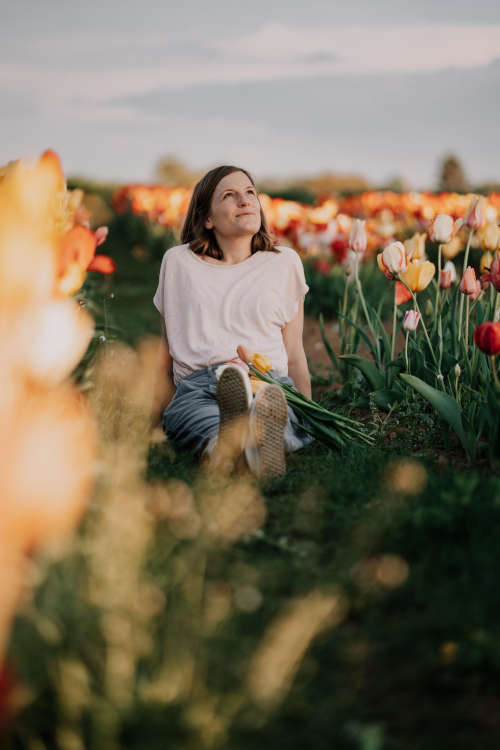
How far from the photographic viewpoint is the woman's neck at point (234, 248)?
3.42 metres

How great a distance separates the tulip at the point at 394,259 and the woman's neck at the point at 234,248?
0.68 metres

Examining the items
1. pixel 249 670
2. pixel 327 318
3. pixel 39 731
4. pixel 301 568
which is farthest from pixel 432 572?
pixel 327 318

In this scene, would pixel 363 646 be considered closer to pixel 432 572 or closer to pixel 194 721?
pixel 432 572

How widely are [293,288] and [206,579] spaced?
6.31 feet

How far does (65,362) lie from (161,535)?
22.5 inches

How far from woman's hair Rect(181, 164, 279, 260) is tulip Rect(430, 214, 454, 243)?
2.44ft

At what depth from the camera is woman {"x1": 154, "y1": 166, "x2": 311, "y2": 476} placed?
3.10m

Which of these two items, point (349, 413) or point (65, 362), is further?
point (349, 413)

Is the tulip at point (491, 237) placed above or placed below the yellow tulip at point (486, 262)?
above

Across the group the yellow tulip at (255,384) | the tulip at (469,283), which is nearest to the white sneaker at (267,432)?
the yellow tulip at (255,384)

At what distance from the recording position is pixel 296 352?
137 inches

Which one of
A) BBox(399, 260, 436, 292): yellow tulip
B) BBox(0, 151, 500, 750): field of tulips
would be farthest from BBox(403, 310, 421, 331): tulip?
BBox(0, 151, 500, 750): field of tulips

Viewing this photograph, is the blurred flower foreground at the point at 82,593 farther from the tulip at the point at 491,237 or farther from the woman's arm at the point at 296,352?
the tulip at the point at 491,237

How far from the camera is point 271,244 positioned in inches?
138
